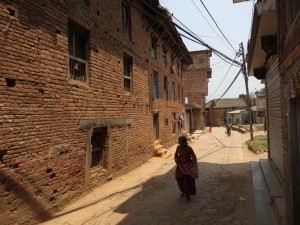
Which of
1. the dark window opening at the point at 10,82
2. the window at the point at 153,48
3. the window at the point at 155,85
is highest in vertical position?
the window at the point at 153,48

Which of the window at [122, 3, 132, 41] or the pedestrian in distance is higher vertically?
the window at [122, 3, 132, 41]

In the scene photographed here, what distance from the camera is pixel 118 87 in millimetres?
10305

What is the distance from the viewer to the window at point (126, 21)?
11.6 metres

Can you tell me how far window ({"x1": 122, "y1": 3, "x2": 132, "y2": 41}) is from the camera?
1163 cm

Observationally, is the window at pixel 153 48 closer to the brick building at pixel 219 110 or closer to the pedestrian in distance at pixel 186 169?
the pedestrian in distance at pixel 186 169

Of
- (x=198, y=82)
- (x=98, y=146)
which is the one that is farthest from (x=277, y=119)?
(x=198, y=82)

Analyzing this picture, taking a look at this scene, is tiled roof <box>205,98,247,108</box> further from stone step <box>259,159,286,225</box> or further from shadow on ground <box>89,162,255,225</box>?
stone step <box>259,159,286,225</box>

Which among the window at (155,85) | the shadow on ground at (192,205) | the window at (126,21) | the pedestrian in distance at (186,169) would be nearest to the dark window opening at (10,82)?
the shadow on ground at (192,205)

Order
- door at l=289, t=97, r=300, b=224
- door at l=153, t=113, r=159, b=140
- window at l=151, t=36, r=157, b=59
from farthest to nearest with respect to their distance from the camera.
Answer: door at l=153, t=113, r=159, b=140, window at l=151, t=36, r=157, b=59, door at l=289, t=97, r=300, b=224

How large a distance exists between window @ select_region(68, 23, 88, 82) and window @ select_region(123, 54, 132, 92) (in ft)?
10.4

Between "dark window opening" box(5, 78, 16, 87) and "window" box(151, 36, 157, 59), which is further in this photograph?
"window" box(151, 36, 157, 59)

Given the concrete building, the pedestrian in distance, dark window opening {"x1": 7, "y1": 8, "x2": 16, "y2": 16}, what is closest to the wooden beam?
the pedestrian in distance

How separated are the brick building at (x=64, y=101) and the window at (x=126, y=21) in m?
0.04

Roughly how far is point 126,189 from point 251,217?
398cm
